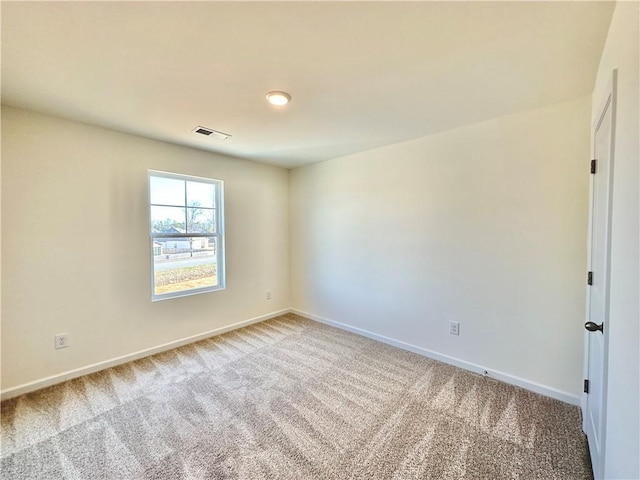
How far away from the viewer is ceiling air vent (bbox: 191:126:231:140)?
2607mm

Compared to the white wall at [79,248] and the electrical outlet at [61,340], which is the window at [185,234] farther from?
the electrical outlet at [61,340]

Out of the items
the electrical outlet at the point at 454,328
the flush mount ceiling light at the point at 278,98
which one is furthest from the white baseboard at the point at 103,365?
the flush mount ceiling light at the point at 278,98

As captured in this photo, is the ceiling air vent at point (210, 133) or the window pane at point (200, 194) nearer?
the ceiling air vent at point (210, 133)

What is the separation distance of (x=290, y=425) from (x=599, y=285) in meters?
2.08

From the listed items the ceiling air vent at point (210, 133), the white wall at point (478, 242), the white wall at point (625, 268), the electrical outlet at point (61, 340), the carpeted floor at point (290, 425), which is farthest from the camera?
the ceiling air vent at point (210, 133)

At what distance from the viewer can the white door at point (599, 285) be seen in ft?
4.18

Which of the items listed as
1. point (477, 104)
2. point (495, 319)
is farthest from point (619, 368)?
point (477, 104)

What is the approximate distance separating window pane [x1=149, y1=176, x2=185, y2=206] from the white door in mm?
3595

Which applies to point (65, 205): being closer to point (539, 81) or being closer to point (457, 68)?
point (457, 68)

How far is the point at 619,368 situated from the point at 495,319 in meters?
1.45

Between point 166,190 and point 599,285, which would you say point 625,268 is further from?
point 166,190

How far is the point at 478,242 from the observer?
250 cm

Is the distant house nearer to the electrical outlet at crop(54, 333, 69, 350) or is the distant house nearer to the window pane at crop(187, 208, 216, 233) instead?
the window pane at crop(187, 208, 216, 233)

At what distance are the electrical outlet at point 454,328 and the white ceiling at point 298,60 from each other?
1939mm
